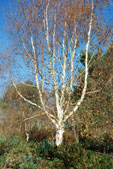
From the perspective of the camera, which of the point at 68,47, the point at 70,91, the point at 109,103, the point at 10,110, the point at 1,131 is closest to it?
the point at 70,91

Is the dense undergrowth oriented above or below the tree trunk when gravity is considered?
below

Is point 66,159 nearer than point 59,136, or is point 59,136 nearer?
point 66,159

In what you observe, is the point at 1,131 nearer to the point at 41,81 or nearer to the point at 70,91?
the point at 41,81

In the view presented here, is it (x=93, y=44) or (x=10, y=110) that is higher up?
(x=93, y=44)

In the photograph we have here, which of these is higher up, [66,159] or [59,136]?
[59,136]

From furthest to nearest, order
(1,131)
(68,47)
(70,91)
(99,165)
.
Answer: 1. (1,131)
2. (68,47)
3. (70,91)
4. (99,165)

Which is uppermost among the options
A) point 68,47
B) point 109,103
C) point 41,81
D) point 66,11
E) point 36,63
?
point 66,11

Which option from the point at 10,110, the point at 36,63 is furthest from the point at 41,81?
the point at 10,110

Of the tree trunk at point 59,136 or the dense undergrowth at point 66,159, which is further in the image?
the tree trunk at point 59,136

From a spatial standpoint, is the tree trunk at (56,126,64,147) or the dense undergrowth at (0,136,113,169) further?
the tree trunk at (56,126,64,147)

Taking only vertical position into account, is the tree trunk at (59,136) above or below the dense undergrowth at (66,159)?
above

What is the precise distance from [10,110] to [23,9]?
5.48 metres

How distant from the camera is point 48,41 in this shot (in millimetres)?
5945

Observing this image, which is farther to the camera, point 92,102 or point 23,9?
point 92,102
